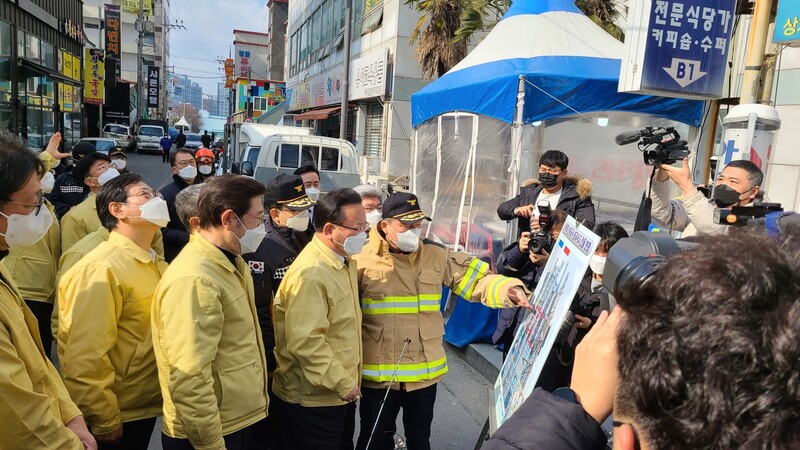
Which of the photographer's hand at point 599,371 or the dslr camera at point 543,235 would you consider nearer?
the photographer's hand at point 599,371

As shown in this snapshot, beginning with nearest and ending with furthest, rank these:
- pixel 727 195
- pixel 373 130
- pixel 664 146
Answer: pixel 727 195, pixel 664 146, pixel 373 130

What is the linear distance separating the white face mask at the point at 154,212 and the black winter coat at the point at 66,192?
3.13 meters

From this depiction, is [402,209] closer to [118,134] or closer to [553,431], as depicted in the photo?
[553,431]

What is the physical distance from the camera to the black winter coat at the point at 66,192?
5184mm

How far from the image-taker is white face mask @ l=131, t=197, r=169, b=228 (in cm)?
262

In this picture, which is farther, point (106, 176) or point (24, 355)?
point (106, 176)

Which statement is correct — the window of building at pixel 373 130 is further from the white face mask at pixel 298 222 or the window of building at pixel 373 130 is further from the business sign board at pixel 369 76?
the white face mask at pixel 298 222

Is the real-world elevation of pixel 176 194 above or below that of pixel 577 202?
below

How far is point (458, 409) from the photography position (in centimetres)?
436

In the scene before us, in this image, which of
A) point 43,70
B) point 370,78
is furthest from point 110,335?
point 43,70

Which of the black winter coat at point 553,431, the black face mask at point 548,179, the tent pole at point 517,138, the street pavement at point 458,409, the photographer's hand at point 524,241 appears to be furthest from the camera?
the tent pole at point 517,138

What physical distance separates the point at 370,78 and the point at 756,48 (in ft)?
Answer: 47.5

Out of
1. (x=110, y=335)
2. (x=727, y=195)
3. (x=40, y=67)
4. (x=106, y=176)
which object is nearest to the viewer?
(x=110, y=335)

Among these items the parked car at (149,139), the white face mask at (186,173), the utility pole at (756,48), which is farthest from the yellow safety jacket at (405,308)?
the parked car at (149,139)
